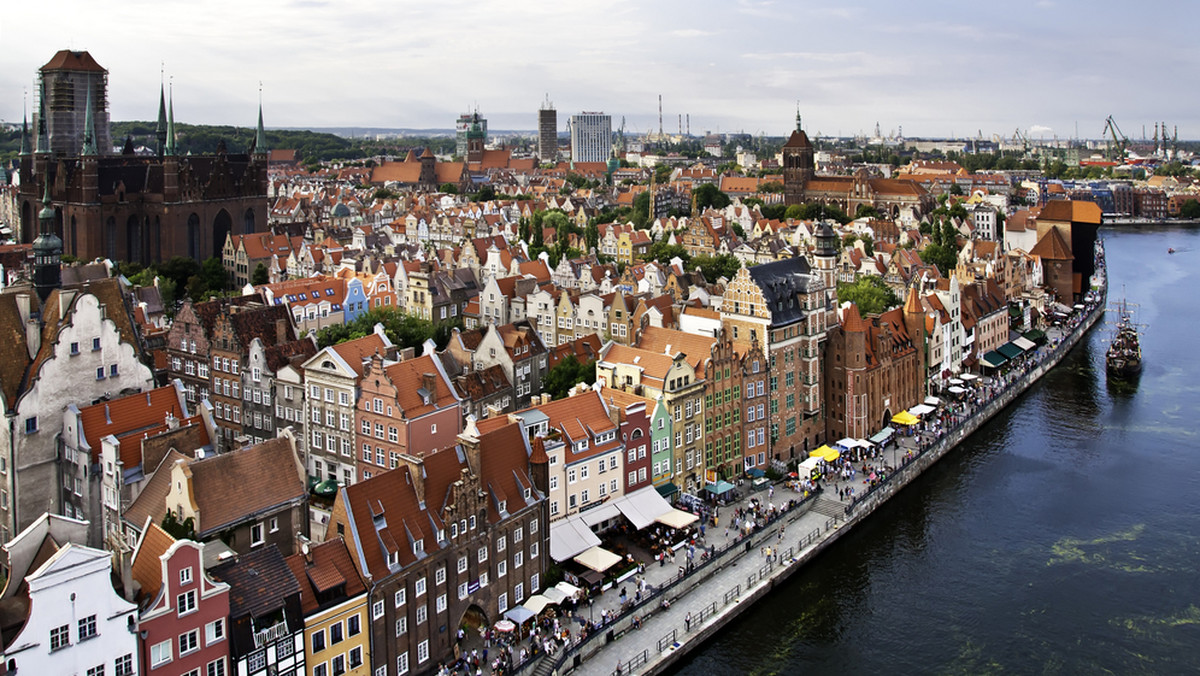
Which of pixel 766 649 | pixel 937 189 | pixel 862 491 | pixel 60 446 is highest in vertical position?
pixel 937 189

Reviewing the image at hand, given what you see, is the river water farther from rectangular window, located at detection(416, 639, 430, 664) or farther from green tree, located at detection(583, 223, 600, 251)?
green tree, located at detection(583, 223, 600, 251)

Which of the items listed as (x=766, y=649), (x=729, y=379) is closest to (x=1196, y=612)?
(x=766, y=649)

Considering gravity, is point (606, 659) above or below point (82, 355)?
below

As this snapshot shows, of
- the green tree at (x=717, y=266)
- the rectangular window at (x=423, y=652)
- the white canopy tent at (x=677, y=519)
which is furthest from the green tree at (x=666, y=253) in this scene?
the rectangular window at (x=423, y=652)

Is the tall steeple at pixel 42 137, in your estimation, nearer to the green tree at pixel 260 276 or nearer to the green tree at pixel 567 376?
the green tree at pixel 260 276

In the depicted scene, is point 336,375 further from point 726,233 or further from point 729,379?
point 726,233

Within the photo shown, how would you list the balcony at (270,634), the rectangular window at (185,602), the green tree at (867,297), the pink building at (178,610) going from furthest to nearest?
1. the green tree at (867,297)
2. the balcony at (270,634)
3. the rectangular window at (185,602)
4. the pink building at (178,610)
